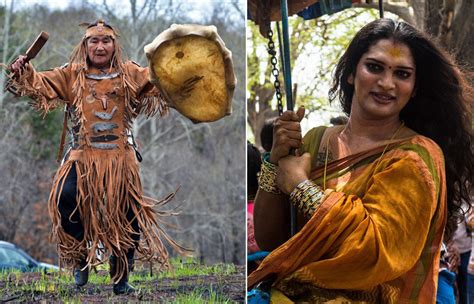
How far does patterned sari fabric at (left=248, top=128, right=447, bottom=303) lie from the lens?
7.57 feet

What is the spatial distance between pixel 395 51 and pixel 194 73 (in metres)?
0.76

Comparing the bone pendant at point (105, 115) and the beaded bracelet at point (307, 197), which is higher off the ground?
the bone pendant at point (105, 115)

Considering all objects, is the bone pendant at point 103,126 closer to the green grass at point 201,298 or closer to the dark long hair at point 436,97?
the green grass at point 201,298

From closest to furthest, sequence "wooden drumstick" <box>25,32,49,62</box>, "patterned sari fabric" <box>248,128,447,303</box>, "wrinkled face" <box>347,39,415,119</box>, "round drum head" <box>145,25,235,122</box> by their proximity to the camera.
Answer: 1. "patterned sari fabric" <box>248,128,447,303</box>
2. "wrinkled face" <box>347,39,415,119</box>
3. "round drum head" <box>145,25,235,122</box>
4. "wooden drumstick" <box>25,32,49,62</box>

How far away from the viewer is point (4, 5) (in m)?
3.43

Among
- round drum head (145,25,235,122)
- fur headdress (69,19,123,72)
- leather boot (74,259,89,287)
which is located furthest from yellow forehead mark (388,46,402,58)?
leather boot (74,259,89,287)

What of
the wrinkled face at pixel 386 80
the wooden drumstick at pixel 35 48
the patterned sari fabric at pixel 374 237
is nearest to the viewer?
the patterned sari fabric at pixel 374 237

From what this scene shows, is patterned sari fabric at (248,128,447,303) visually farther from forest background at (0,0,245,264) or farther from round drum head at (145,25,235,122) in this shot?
forest background at (0,0,245,264)

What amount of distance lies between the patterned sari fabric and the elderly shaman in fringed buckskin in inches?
32.0

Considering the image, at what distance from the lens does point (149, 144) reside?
387 cm

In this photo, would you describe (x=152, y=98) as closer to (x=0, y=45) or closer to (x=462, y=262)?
(x=0, y=45)

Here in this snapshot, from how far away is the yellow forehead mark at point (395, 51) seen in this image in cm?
253

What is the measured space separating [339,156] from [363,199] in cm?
24

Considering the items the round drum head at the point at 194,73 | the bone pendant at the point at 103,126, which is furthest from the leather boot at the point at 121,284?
the round drum head at the point at 194,73
